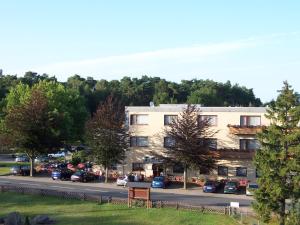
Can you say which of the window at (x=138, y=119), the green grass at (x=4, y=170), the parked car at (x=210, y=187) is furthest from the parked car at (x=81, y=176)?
the parked car at (x=210, y=187)

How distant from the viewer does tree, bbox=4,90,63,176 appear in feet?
216

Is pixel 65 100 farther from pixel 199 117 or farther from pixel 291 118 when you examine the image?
pixel 291 118

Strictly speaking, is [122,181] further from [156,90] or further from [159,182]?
[156,90]

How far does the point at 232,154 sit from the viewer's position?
205 ft

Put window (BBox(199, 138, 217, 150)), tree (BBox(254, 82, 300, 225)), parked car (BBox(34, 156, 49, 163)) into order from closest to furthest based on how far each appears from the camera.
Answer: tree (BBox(254, 82, 300, 225)) → window (BBox(199, 138, 217, 150)) → parked car (BBox(34, 156, 49, 163))

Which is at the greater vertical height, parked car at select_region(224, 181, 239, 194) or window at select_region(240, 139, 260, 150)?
window at select_region(240, 139, 260, 150)

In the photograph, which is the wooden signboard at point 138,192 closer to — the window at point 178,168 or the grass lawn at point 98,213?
the grass lawn at point 98,213

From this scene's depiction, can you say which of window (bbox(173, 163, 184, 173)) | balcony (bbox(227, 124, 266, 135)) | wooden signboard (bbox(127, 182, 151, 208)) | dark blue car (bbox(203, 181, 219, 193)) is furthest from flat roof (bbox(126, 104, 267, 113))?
wooden signboard (bbox(127, 182, 151, 208))

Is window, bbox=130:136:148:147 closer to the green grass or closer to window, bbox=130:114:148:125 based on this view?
window, bbox=130:114:148:125

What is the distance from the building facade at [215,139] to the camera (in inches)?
2456

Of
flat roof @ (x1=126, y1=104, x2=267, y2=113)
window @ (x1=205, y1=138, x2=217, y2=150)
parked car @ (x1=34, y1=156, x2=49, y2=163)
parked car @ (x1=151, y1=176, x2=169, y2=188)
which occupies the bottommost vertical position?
parked car @ (x1=151, y1=176, x2=169, y2=188)

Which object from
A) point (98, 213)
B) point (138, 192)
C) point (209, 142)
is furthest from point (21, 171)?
point (98, 213)

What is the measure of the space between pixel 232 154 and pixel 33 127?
80.4 feet

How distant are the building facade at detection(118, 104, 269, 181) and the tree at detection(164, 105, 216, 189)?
2069 millimetres
